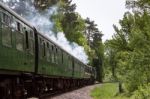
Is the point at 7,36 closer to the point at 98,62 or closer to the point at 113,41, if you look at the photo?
the point at 113,41

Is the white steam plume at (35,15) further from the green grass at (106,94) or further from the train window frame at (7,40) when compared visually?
the train window frame at (7,40)

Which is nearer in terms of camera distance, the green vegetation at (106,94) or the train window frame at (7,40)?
the train window frame at (7,40)

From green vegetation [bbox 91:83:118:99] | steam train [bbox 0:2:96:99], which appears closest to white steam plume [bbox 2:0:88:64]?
green vegetation [bbox 91:83:118:99]

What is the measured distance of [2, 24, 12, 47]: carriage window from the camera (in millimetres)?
16080

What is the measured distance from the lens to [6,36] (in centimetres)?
1639

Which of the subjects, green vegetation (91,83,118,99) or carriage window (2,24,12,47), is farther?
green vegetation (91,83,118,99)

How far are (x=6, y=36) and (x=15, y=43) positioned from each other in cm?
127

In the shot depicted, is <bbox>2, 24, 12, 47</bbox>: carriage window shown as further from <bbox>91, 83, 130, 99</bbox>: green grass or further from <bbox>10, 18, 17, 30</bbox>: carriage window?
<bbox>91, 83, 130, 99</bbox>: green grass

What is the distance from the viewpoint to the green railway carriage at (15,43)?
16.1 m

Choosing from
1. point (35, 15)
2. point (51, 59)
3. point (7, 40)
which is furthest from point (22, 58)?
point (35, 15)

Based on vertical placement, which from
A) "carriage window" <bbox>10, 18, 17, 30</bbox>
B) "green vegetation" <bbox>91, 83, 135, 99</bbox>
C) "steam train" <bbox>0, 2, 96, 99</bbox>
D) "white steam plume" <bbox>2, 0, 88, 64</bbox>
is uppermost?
"white steam plume" <bbox>2, 0, 88, 64</bbox>

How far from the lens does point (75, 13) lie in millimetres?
85250

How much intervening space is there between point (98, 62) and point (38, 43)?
8135cm

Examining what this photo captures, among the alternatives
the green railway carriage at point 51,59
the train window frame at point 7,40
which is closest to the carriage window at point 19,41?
the train window frame at point 7,40
